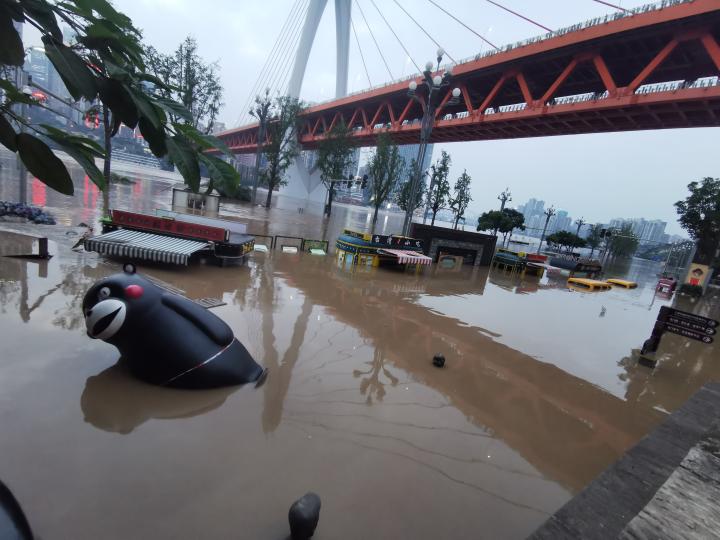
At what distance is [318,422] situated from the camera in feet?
15.8

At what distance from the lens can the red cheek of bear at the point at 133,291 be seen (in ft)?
15.4

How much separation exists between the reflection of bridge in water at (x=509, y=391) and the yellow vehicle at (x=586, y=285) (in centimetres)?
1347

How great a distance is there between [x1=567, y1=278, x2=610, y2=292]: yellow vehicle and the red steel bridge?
12507 millimetres

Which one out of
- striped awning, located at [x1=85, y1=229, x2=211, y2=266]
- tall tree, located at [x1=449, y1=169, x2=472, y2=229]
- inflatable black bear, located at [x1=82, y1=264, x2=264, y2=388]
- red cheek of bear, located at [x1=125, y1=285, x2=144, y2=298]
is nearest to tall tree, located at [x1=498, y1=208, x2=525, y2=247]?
tall tree, located at [x1=449, y1=169, x2=472, y2=229]

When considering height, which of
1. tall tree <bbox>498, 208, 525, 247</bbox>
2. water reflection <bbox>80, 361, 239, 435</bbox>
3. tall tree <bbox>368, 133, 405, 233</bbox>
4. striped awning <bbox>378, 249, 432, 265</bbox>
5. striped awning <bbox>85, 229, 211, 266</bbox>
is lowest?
water reflection <bbox>80, 361, 239, 435</bbox>

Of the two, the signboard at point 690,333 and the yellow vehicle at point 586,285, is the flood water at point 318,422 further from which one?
the yellow vehicle at point 586,285

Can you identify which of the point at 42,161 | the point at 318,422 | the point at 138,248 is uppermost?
the point at 42,161

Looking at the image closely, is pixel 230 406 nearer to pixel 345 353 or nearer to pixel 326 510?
pixel 326 510

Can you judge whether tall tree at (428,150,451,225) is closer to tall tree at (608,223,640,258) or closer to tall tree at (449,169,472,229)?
tall tree at (449,169,472,229)

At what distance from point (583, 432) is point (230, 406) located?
5113 mm

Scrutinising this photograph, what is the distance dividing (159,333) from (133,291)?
2.03ft

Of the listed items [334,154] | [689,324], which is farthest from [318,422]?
[334,154]

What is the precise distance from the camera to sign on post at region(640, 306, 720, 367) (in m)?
7.97

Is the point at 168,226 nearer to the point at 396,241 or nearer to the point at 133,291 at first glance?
the point at 133,291
